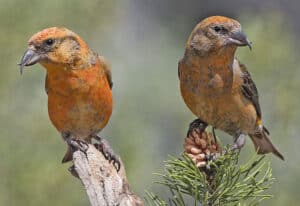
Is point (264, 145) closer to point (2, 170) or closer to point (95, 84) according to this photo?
point (95, 84)

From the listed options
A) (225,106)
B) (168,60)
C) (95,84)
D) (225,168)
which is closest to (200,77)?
(225,106)

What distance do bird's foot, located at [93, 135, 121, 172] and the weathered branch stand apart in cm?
4

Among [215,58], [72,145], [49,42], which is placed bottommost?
[72,145]

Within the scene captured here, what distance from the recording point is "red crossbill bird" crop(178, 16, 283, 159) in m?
4.30

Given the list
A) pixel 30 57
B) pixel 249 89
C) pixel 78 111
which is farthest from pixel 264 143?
pixel 30 57

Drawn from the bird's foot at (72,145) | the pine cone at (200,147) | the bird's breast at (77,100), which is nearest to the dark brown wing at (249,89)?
the bird's breast at (77,100)

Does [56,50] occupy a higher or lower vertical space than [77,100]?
higher

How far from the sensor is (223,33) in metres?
4.29

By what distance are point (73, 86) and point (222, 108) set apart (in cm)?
71

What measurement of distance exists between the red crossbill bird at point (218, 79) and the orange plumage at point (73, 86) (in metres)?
0.40

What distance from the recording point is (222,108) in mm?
4406

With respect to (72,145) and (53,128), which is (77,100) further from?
(53,128)

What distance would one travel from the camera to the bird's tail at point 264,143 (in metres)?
4.70

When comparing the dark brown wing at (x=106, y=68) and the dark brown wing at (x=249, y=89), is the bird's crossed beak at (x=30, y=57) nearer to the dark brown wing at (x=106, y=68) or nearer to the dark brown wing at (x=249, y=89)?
the dark brown wing at (x=106, y=68)
